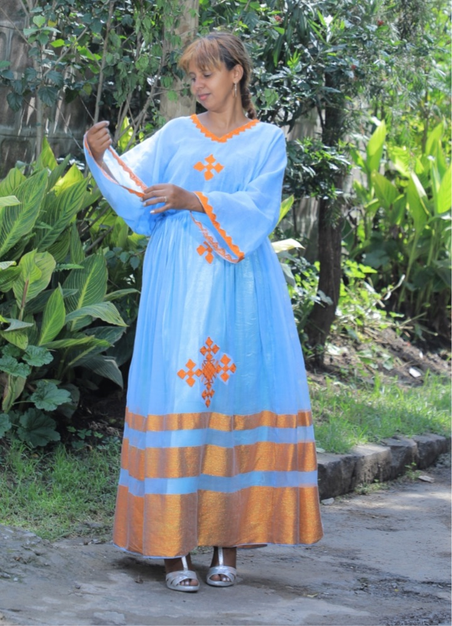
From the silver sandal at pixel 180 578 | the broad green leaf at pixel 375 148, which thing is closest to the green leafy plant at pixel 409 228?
the broad green leaf at pixel 375 148

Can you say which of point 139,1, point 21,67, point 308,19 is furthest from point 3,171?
point 308,19

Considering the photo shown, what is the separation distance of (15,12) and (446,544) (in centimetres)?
344

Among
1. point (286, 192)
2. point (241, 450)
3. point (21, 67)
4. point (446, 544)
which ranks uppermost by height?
point (21, 67)

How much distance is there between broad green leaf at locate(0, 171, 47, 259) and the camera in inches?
157

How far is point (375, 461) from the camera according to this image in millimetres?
5090

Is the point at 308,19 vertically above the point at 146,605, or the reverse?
the point at 308,19

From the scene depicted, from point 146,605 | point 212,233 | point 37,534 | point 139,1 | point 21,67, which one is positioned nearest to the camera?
point 146,605

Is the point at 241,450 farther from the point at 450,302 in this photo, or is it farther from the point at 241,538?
the point at 450,302

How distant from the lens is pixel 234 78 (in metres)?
3.32

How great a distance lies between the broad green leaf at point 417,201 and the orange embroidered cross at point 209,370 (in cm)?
528

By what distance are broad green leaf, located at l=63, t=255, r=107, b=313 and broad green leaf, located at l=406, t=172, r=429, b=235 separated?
4565mm

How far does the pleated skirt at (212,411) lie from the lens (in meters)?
3.12

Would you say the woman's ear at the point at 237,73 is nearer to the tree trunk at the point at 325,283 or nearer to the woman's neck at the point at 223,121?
the woman's neck at the point at 223,121

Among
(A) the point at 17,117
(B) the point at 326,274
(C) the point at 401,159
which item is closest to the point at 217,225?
(A) the point at 17,117
